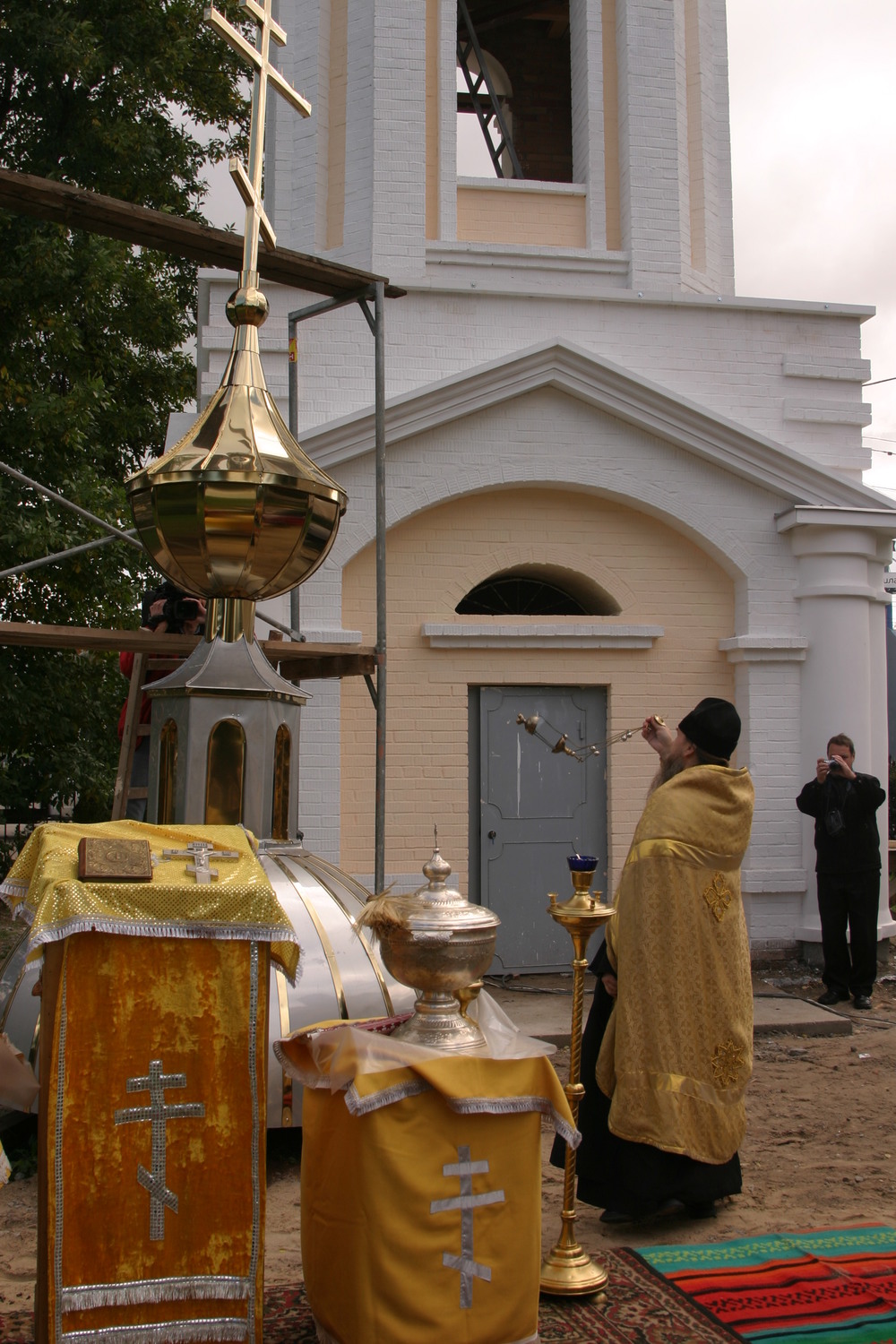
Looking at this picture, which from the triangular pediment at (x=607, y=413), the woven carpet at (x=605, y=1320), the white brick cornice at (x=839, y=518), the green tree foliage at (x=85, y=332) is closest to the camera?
the woven carpet at (x=605, y=1320)

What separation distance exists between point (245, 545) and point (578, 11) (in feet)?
24.0

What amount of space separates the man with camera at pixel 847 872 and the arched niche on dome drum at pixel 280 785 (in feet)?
14.7

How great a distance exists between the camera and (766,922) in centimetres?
878

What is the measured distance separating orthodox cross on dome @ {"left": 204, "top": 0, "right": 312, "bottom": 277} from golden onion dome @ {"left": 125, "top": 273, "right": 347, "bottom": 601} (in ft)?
2.60

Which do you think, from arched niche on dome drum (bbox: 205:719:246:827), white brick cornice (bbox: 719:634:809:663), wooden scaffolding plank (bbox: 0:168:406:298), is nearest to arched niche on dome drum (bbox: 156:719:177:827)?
arched niche on dome drum (bbox: 205:719:246:827)

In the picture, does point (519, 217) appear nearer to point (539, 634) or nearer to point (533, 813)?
point (539, 634)

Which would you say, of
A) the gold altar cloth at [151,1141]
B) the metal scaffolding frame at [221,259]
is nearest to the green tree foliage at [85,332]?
the metal scaffolding frame at [221,259]

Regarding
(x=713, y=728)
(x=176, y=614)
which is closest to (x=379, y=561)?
(x=176, y=614)

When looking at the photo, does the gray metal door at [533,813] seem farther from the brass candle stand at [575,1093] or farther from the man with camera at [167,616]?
the brass candle stand at [575,1093]

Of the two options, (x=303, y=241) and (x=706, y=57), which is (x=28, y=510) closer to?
(x=303, y=241)

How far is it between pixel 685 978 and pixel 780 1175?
1349mm

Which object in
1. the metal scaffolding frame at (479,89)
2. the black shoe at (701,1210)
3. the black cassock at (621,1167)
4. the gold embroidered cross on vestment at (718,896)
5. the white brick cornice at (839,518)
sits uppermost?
the metal scaffolding frame at (479,89)

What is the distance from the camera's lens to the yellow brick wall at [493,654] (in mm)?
Answer: 8391

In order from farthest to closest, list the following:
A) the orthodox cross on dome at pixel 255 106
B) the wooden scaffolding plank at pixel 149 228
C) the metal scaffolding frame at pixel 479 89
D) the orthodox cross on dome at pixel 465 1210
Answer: the metal scaffolding frame at pixel 479 89, the wooden scaffolding plank at pixel 149 228, the orthodox cross on dome at pixel 255 106, the orthodox cross on dome at pixel 465 1210
